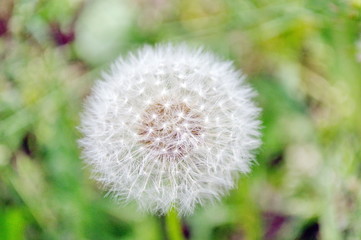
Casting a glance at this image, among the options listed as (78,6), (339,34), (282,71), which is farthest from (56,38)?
(339,34)

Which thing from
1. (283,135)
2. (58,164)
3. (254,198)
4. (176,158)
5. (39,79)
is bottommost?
(254,198)

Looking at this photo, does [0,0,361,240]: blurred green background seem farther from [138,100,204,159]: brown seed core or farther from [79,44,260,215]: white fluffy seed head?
[138,100,204,159]: brown seed core

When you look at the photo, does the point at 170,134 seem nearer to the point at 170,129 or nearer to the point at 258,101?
the point at 170,129

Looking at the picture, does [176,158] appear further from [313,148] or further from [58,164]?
[313,148]

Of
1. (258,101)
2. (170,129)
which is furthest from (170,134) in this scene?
(258,101)

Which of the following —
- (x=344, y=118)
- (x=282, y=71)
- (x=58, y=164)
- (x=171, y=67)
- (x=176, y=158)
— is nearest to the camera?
(x=176, y=158)

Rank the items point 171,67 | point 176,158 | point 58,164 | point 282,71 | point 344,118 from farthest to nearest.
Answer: point 282,71, point 344,118, point 58,164, point 171,67, point 176,158

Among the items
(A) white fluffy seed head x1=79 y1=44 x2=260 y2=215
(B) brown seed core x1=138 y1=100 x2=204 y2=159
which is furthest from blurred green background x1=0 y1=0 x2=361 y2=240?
(B) brown seed core x1=138 y1=100 x2=204 y2=159
